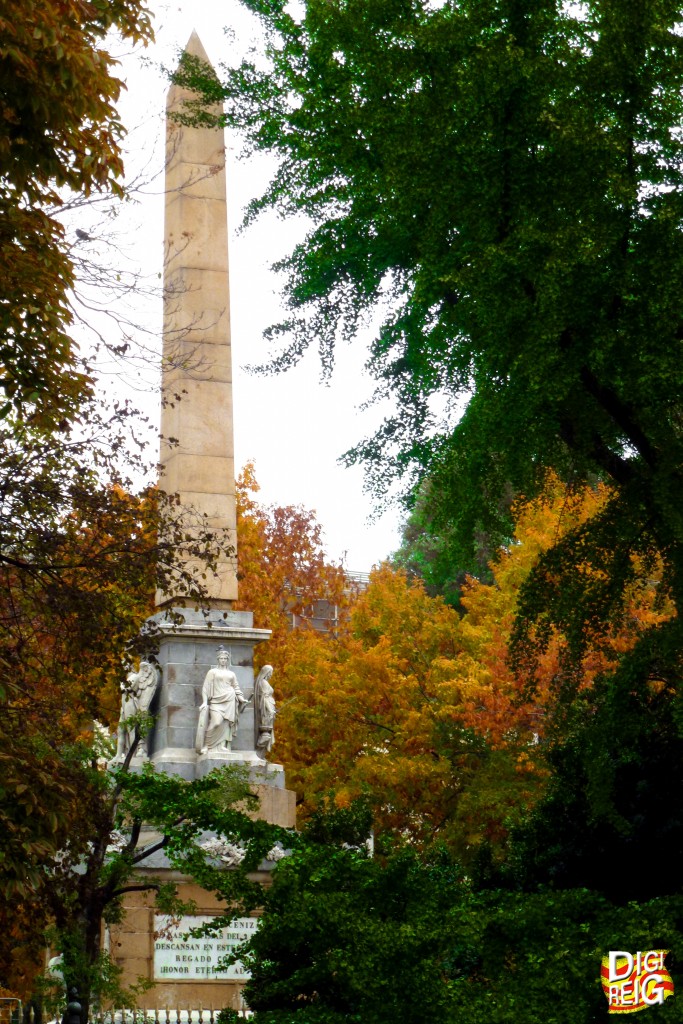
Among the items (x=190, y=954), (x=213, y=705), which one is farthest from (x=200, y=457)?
(x=190, y=954)

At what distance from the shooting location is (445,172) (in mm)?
13148

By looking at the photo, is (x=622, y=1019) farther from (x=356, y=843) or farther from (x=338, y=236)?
(x=356, y=843)

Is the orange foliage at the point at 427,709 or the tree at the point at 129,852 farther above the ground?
the orange foliage at the point at 427,709

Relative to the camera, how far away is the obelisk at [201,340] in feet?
72.2

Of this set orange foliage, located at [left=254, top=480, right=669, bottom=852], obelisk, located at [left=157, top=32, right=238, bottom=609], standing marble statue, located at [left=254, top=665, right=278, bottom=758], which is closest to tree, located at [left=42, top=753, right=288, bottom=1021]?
standing marble statue, located at [left=254, top=665, right=278, bottom=758]

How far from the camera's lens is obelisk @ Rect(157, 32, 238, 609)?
2202cm

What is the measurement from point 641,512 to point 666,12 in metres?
3.94

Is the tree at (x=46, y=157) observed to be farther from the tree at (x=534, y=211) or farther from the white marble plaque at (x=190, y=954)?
the white marble plaque at (x=190, y=954)

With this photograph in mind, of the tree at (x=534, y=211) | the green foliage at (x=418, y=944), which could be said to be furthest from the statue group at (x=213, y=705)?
the green foliage at (x=418, y=944)

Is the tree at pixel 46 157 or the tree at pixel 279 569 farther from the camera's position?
the tree at pixel 279 569

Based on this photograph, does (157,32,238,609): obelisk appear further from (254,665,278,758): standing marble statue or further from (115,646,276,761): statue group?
(254,665,278,758): standing marble statue

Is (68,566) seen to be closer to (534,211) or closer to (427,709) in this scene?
(534,211)

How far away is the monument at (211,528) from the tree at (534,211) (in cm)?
768

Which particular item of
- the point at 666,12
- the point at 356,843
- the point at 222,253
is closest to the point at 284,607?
the point at 356,843
